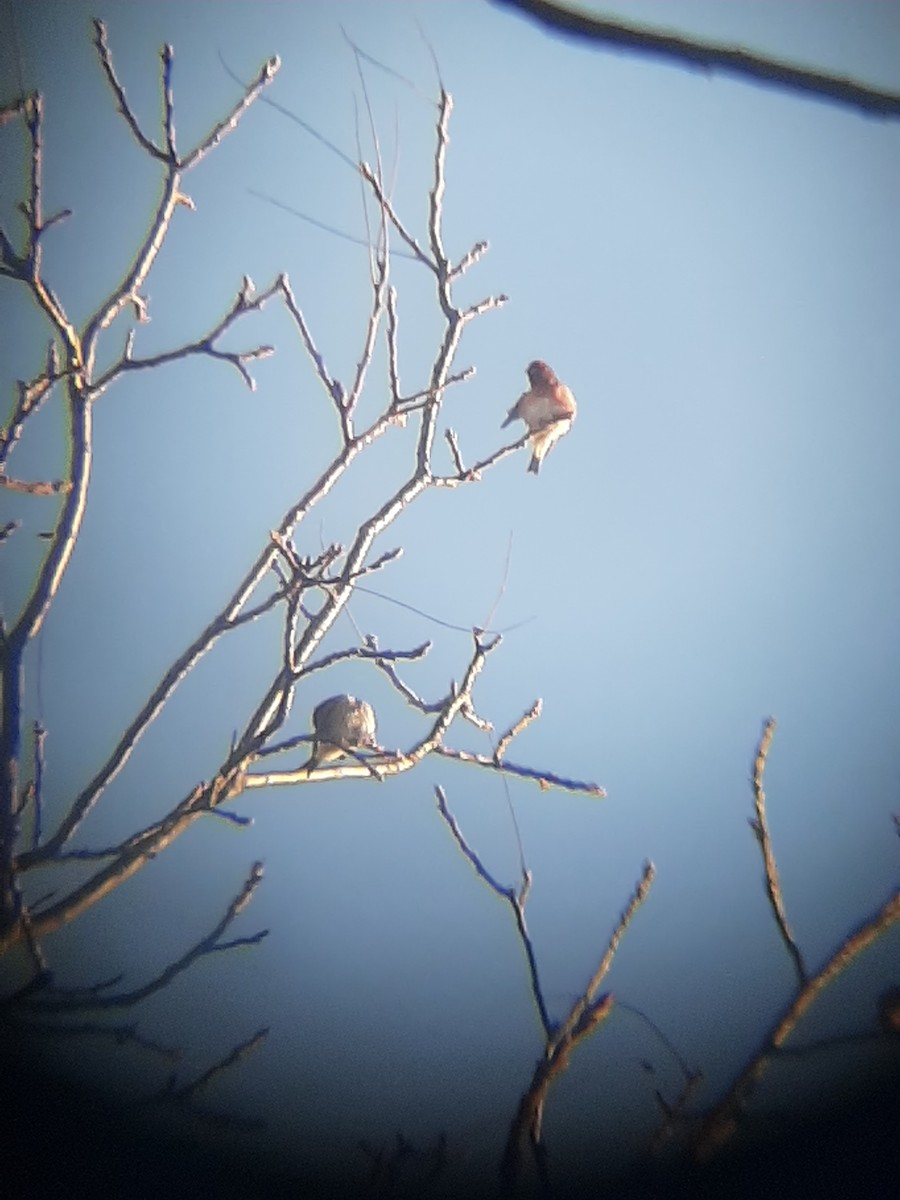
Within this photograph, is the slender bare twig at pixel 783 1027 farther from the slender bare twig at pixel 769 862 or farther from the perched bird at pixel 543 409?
the perched bird at pixel 543 409

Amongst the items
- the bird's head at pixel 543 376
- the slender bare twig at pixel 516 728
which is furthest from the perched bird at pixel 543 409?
the slender bare twig at pixel 516 728

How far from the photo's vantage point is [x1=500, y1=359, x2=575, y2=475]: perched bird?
106 inches

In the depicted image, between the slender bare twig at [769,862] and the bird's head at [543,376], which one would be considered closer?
the slender bare twig at [769,862]

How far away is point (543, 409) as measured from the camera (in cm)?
272

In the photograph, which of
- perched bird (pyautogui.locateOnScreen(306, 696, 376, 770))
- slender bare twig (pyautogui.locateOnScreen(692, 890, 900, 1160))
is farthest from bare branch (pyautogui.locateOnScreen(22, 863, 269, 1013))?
slender bare twig (pyautogui.locateOnScreen(692, 890, 900, 1160))

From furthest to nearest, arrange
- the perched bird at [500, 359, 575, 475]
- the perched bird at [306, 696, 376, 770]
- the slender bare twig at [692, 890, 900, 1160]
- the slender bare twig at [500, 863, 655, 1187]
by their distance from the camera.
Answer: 1. the perched bird at [500, 359, 575, 475]
2. the perched bird at [306, 696, 376, 770]
3. the slender bare twig at [500, 863, 655, 1187]
4. the slender bare twig at [692, 890, 900, 1160]

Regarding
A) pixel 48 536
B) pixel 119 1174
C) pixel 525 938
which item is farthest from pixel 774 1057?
pixel 48 536

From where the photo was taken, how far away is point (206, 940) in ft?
6.72

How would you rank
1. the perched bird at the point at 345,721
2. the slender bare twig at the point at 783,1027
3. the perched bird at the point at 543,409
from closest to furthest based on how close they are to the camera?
the slender bare twig at the point at 783,1027 → the perched bird at the point at 345,721 → the perched bird at the point at 543,409

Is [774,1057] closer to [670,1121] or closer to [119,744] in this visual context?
[670,1121]

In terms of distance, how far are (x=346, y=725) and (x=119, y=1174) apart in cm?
138

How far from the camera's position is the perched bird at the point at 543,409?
270cm

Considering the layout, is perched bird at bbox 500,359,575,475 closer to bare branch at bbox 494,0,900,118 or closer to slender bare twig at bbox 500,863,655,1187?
slender bare twig at bbox 500,863,655,1187

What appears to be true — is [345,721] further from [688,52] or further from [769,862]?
[688,52]
